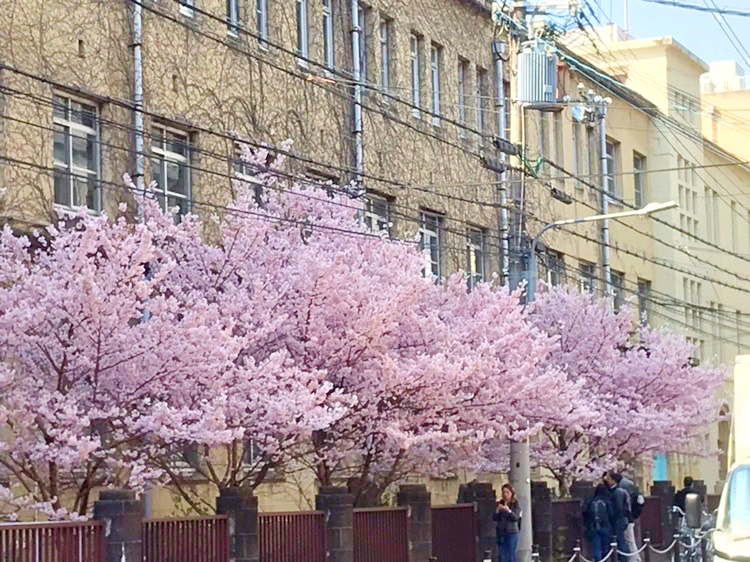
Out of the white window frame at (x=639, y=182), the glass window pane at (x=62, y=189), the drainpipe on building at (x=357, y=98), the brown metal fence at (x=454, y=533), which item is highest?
the white window frame at (x=639, y=182)

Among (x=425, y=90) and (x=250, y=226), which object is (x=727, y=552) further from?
(x=425, y=90)

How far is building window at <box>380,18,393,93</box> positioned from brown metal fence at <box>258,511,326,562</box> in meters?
12.3

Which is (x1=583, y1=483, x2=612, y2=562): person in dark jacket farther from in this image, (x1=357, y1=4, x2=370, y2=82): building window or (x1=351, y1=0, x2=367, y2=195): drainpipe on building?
(x1=357, y1=4, x2=370, y2=82): building window

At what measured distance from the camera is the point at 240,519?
22812mm

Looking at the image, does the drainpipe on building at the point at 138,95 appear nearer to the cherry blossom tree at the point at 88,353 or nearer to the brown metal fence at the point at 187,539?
the brown metal fence at the point at 187,539

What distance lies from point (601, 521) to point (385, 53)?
1098cm

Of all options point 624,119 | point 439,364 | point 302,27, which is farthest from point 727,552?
point 624,119

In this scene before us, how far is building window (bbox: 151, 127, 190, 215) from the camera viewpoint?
2689cm

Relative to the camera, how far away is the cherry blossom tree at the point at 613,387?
1383 inches

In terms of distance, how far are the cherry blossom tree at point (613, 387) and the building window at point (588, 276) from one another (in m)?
6.78

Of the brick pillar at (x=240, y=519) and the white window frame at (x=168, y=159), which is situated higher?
the white window frame at (x=168, y=159)

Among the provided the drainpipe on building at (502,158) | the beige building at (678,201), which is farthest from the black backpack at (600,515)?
the beige building at (678,201)

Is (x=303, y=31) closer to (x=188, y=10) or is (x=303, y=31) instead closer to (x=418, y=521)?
(x=188, y=10)

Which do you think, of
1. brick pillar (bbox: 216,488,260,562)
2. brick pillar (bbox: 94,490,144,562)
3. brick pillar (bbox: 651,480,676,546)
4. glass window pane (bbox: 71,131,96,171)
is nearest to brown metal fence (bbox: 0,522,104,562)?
brick pillar (bbox: 94,490,144,562)
